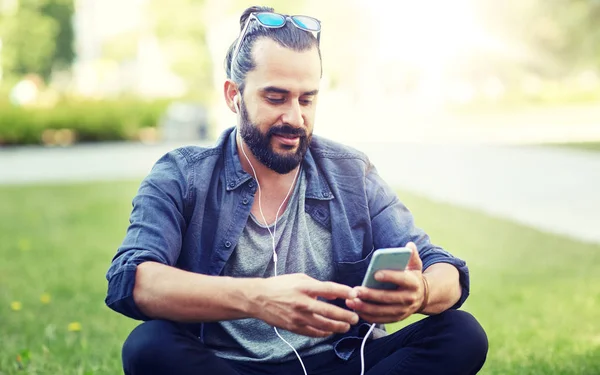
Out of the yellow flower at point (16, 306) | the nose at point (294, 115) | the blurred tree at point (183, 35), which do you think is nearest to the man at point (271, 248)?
the nose at point (294, 115)

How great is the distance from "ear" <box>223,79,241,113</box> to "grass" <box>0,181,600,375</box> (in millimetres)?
1660

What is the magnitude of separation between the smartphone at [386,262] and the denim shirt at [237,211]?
0.38 metres

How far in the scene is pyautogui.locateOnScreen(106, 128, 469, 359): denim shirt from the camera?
3006mm

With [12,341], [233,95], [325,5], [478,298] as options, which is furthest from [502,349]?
Answer: [325,5]

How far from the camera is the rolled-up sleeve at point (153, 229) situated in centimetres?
283

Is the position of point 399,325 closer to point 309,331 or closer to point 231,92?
point 231,92

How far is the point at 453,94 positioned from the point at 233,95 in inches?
2198

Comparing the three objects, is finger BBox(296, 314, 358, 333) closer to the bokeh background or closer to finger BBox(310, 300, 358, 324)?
finger BBox(310, 300, 358, 324)

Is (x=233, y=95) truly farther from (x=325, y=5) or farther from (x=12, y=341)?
(x=325, y=5)

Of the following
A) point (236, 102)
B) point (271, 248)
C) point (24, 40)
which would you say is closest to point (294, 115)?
point (236, 102)

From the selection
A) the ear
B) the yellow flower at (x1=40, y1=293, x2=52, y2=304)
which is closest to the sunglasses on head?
the ear

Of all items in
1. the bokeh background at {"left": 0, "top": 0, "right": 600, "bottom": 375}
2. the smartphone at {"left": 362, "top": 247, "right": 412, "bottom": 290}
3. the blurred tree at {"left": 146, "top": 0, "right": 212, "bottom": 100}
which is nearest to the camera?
the smartphone at {"left": 362, "top": 247, "right": 412, "bottom": 290}

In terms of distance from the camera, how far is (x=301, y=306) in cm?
266

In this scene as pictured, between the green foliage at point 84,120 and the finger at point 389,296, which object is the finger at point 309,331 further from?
the green foliage at point 84,120
